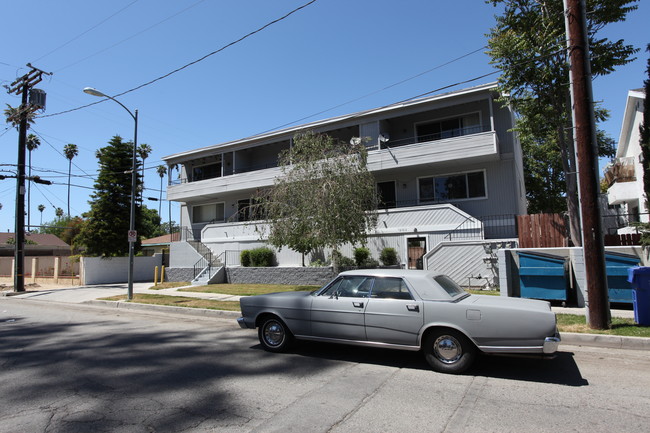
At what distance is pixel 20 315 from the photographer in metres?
12.4

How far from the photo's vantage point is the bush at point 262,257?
68.7 ft

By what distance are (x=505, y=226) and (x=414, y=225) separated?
149 inches

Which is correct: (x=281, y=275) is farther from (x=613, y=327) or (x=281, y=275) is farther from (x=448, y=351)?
(x=448, y=351)

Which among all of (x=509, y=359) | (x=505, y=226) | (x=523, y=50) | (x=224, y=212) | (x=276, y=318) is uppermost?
(x=523, y=50)

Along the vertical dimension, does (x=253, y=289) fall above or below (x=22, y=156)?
below

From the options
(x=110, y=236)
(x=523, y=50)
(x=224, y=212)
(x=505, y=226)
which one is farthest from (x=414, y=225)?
(x=110, y=236)

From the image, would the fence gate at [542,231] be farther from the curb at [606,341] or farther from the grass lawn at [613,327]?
the curb at [606,341]

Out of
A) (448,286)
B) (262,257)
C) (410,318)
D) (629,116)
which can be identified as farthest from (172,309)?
(629,116)

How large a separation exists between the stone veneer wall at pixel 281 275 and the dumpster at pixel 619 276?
32.0 ft

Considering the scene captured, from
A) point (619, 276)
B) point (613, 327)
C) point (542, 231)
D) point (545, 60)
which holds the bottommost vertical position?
point (613, 327)

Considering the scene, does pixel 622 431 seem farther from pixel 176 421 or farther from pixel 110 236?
pixel 110 236

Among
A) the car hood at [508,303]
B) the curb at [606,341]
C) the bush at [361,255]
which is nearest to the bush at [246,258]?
the bush at [361,255]

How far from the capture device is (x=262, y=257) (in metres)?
20.9

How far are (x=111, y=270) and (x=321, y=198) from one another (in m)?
17.5
